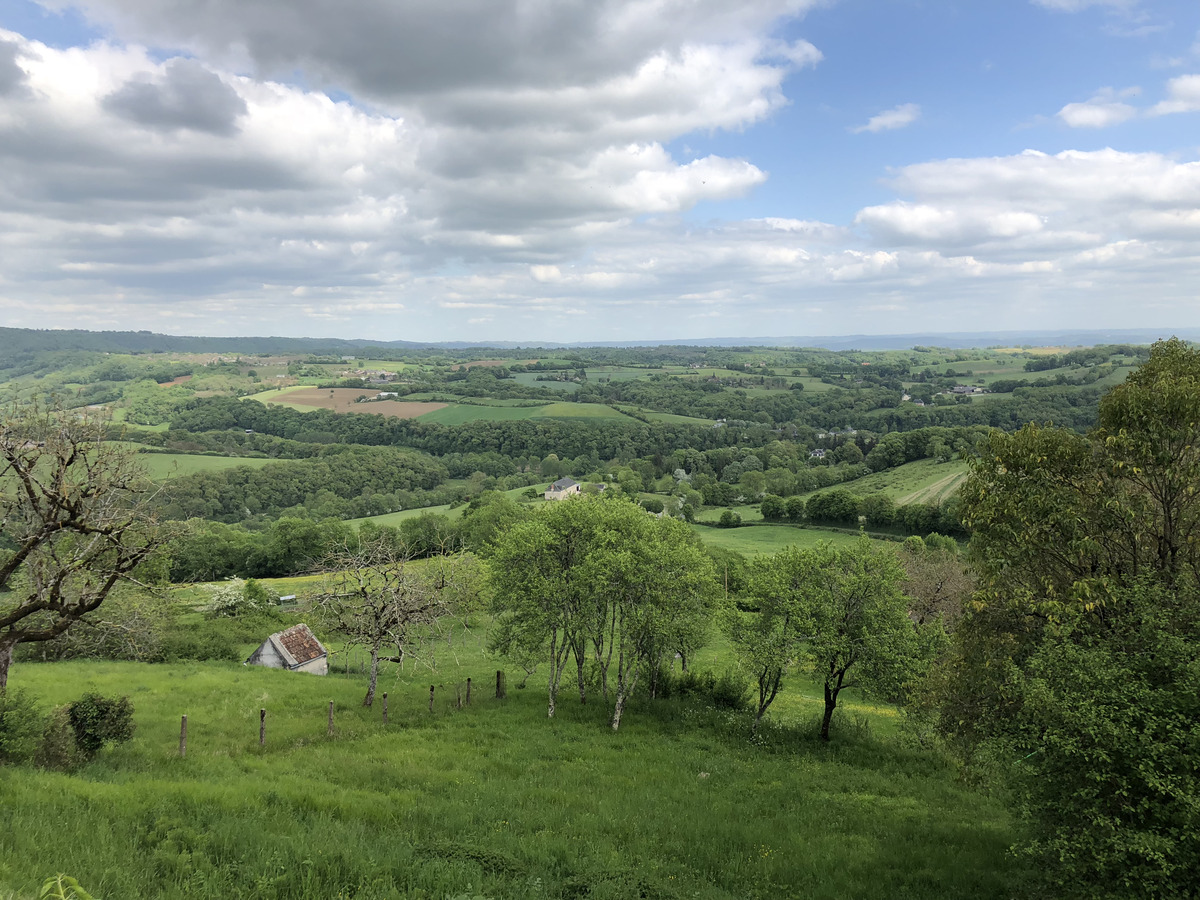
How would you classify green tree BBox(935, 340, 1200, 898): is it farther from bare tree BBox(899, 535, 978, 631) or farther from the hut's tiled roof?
the hut's tiled roof

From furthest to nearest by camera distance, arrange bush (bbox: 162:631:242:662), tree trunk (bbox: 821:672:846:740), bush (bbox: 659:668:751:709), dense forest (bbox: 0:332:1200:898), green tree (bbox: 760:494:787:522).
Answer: green tree (bbox: 760:494:787:522)
bush (bbox: 162:631:242:662)
bush (bbox: 659:668:751:709)
tree trunk (bbox: 821:672:846:740)
dense forest (bbox: 0:332:1200:898)

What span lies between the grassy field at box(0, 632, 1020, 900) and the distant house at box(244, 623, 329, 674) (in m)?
7.76

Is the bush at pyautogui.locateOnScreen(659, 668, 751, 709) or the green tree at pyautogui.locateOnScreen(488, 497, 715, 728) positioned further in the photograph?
the bush at pyautogui.locateOnScreen(659, 668, 751, 709)

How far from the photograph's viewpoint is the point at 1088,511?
40.2ft

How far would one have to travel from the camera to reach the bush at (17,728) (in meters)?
12.2

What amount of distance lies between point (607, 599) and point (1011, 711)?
13.2 meters

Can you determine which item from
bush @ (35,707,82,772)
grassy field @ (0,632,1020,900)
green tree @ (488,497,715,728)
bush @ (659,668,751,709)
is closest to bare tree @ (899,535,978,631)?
bush @ (659,668,751,709)

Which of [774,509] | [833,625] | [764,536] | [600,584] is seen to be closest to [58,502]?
[600,584]

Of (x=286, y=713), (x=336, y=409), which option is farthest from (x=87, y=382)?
(x=286, y=713)

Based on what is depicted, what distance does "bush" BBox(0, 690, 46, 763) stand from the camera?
40.0 feet

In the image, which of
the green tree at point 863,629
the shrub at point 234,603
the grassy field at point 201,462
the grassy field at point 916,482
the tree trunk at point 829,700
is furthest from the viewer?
the grassy field at point 201,462

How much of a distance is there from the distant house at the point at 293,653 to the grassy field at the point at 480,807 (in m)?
7.76

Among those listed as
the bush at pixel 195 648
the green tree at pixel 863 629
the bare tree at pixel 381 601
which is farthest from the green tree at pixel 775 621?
the bush at pixel 195 648

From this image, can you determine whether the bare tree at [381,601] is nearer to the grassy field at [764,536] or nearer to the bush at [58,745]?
the bush at [58,745]
